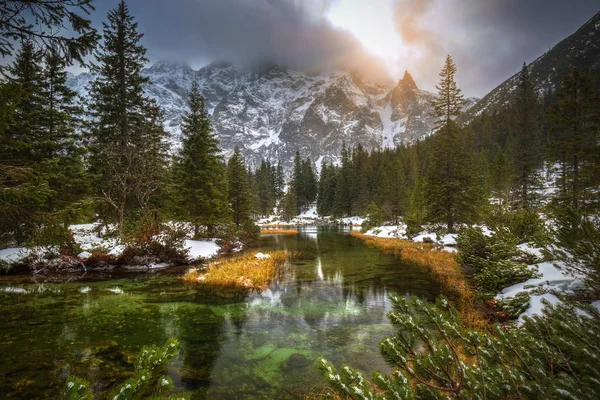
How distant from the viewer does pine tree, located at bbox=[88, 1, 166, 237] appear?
20.2 metres

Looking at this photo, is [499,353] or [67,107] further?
[67,107]

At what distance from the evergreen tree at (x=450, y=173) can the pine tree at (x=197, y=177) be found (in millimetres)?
21630

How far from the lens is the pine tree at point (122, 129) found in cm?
2019

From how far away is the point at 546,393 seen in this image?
178cm

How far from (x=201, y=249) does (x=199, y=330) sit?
14159 millimetres

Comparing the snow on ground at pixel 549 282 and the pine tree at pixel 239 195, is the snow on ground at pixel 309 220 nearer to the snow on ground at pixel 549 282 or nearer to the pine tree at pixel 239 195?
the pine tree at pixel 239 195

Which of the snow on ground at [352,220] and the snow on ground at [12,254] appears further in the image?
the snow on ground at [352,220]

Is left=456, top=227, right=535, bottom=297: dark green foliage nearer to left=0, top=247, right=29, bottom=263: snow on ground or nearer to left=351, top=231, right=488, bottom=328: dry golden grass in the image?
left=351, top=231, right=488, bottom=328: dry golden grass

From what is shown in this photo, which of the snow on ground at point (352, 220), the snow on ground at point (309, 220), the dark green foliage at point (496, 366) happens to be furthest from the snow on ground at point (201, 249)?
the snow on ground at point (352, 220)

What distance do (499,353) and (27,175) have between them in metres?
10.9

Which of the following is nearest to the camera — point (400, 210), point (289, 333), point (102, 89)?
point (289, 333)

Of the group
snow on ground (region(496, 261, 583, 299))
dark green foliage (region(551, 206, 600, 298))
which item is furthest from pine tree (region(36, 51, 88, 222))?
snow on ground (region(496, 261, 583, 299))

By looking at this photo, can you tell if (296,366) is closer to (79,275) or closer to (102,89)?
(79,275)

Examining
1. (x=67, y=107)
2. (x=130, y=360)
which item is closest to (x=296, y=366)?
(x=130, y=360)
